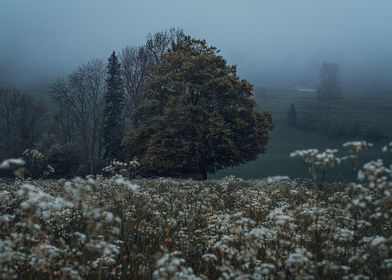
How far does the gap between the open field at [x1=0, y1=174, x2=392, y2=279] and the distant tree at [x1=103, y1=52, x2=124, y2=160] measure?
37359mm

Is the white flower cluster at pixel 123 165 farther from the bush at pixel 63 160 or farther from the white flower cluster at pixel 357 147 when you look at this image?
the bush at pixel 63 160

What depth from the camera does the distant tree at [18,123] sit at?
5370 centimetres

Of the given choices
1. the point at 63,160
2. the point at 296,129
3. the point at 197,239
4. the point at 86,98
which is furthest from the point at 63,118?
the point at 197,239

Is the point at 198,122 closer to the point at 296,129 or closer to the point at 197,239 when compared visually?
the point at 197,239

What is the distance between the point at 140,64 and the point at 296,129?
29.4 meters

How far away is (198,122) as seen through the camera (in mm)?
35656

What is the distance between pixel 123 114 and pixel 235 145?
72.0 ft

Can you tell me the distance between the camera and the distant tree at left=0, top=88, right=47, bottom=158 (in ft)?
176

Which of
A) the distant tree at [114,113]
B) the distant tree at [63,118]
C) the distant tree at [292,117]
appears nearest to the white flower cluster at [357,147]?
the distant tree at [114,113]

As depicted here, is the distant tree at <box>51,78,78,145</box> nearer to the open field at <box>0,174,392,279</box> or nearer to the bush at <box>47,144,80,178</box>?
the bush at <box>47,144,80,178</box>

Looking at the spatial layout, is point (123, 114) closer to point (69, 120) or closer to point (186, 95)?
point (69, 120)

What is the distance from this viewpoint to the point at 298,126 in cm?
7131

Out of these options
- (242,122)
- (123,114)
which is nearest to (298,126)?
(123,114)

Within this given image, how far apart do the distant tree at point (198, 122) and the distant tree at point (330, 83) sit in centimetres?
4195
